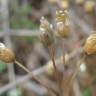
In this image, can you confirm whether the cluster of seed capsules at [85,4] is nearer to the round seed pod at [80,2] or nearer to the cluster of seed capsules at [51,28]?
the round seed pod at [80,2]

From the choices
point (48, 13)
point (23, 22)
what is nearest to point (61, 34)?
point (23, 22)

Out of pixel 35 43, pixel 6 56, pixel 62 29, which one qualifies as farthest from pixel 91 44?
pixel 35 43

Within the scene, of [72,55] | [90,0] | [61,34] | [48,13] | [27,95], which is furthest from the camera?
[48,13]

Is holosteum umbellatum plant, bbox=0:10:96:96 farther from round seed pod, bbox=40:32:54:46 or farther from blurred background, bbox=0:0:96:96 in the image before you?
blurred background, bbox=0:0:96:96

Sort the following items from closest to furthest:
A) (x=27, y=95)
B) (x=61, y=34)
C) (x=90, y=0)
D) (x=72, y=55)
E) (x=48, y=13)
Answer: (x=61, y=34) → (x=72, y=55) → (x=27, y=95) → (x=90, y=0) → (x=48, y=13)

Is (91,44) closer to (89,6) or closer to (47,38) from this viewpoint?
(47,38)

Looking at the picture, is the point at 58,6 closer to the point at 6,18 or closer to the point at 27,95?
the point at 6,18

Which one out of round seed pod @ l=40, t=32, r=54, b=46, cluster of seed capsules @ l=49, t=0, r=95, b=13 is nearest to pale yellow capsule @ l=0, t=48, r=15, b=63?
round seed pod @ l=40, t=32, r=54, b=46
